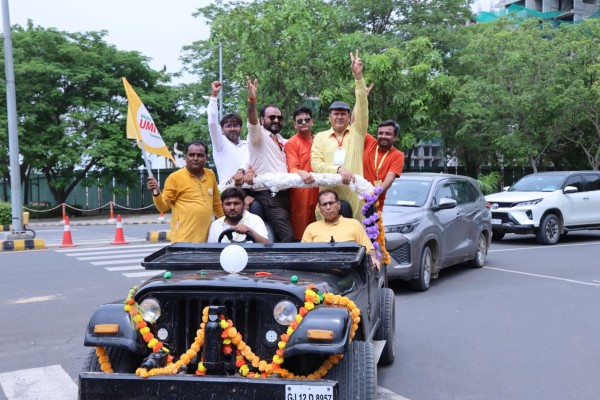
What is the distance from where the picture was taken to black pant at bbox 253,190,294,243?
18.6 feet

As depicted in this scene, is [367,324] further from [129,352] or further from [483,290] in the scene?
[483,290]

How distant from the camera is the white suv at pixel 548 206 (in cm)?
1440

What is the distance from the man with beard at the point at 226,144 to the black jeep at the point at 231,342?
7.67 ft

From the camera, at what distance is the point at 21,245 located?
15.0 meters

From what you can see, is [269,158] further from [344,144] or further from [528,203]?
[528,203]

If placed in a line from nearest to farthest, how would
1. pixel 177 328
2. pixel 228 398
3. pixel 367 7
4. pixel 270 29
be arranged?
pixel 228 398 < pixel 177 328 < pixel 270 29 < pixel 367 7

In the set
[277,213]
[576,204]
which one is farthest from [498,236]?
[277,213]

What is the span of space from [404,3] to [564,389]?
2877 cm

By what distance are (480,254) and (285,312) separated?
842 cm

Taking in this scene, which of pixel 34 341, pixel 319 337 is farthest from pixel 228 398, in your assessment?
pixel 34 341

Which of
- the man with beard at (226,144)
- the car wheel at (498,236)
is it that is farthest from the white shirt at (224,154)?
the car wheel at (498,236)

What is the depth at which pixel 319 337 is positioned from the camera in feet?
10.5

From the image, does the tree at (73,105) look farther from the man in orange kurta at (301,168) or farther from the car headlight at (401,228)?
the man in orange kurta at (301,168)

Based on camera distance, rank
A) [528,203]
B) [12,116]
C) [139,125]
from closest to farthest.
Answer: [139,125]
[528,203]
[12,116]
